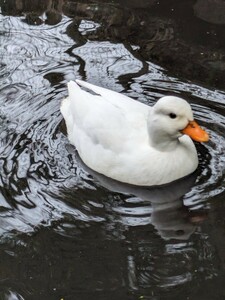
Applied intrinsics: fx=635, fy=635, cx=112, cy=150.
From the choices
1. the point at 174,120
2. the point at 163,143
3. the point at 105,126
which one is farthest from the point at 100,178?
the point at 174,120

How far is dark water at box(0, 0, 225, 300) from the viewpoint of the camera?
4.45 m

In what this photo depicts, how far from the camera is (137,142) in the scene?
533 cm

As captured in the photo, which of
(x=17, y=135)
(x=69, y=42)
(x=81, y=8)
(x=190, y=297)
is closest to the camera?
(x=190, y=297)

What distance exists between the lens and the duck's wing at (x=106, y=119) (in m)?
5.33

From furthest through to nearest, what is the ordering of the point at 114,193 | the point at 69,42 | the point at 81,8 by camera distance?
1. the point at 81,8
2. the point at 69,42
3. the point at 114,193

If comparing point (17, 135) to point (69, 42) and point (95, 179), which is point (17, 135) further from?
point (69, 42)

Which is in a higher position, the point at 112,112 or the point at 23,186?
the point at 112,112

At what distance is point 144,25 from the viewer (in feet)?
25.3

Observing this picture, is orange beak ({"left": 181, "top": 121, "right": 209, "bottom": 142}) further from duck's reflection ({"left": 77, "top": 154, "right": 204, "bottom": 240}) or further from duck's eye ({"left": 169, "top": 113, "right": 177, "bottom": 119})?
duck's reflection ({"left": 77, "top": 154, "right": 204, "bottom": 240})

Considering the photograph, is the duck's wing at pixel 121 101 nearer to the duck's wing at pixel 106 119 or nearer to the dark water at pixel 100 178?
the duck's wing at pixel 106 119

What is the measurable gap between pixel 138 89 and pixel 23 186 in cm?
188

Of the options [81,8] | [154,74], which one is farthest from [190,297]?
[81,8]

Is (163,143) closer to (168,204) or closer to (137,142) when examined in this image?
(137,142)

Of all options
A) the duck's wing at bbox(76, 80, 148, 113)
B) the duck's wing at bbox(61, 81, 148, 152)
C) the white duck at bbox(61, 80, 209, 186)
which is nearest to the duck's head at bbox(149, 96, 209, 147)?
the white duck at bbox(61, 80, 209, 186)
